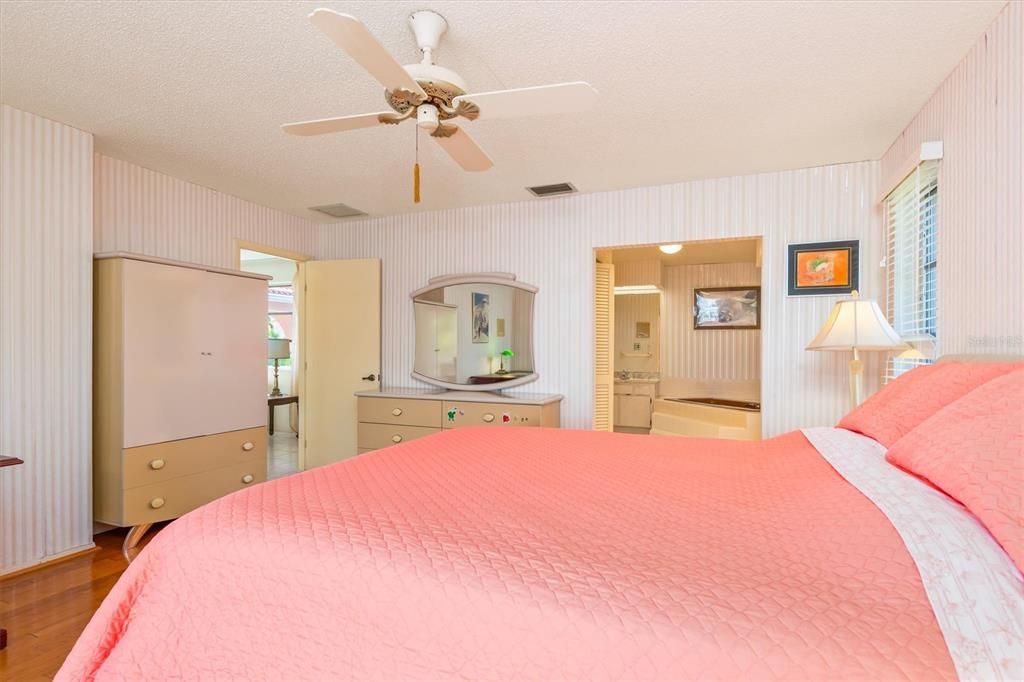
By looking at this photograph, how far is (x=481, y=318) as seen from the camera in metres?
4.48

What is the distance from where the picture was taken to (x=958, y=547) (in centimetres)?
90

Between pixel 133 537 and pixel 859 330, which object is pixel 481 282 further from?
pixel 133 537

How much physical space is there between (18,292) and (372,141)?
1966mm

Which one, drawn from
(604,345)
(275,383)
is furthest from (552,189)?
(275,383)

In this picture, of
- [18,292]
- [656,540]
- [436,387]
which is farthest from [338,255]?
[656,540]

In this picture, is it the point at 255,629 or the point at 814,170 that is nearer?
the point at 255,629

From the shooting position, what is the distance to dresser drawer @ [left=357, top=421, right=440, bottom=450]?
4.12 m

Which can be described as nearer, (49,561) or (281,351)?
(49,561)

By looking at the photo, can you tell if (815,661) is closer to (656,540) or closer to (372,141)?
(656,540)

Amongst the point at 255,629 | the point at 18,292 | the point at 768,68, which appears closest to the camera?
the point at 255,629

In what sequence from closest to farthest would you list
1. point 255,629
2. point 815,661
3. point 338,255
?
point 815,661 < point 255,629 < point 338,255

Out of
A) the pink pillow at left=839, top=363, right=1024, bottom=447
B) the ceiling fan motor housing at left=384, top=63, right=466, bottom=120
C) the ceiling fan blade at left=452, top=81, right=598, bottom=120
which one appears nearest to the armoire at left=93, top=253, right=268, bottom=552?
the ceiling fan motor housing at left=384, top=63, right=466, bottom=120

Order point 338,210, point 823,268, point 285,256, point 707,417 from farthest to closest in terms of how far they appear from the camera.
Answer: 1. point 707,417
2. point 285,256
3. point 338,210
4. point 823,268

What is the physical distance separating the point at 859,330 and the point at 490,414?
2.33 metres
